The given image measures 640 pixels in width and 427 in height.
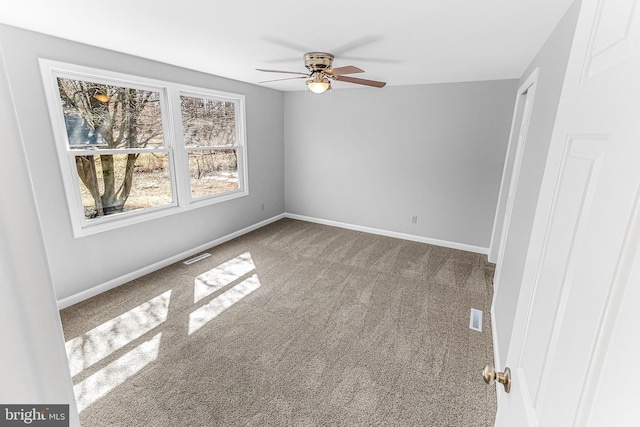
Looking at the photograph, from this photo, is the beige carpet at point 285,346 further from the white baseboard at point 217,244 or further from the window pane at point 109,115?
the window pane at point 109,115

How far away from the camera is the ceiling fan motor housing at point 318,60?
8.54 ft

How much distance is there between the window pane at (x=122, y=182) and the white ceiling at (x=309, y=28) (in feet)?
3.48

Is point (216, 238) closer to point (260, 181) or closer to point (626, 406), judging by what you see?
point (260, 181)

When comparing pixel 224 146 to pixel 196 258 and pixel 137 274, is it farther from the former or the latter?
pixel 137 274

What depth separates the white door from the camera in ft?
1.40

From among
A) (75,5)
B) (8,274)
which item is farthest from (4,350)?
(75,5)

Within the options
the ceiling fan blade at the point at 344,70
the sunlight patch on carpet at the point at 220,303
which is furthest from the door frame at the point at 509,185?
the sunlight patch on carpet at the point at 220,303

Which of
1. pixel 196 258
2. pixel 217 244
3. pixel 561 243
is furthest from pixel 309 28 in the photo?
pixel 217 244

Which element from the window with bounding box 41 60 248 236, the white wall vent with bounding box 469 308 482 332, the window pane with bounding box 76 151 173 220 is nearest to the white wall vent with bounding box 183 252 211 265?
the window with bounding box 41 60 248 236

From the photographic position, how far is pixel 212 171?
4188 millimetres

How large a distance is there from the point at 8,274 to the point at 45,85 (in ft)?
9.61

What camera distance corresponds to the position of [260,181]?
197 inches

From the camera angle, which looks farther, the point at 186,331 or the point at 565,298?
the point at 186,331

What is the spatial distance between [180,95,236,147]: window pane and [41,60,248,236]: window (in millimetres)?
12
